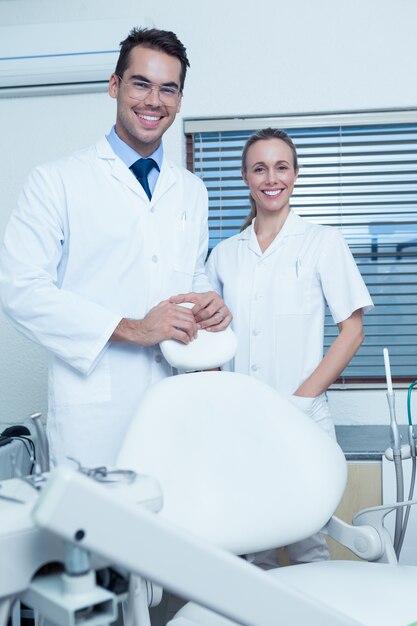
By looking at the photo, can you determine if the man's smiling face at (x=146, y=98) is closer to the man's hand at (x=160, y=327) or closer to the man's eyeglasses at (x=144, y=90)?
the man's eyeglasses at (x=144, y=90)

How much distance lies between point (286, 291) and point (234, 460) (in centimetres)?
74

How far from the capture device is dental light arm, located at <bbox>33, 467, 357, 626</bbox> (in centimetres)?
73

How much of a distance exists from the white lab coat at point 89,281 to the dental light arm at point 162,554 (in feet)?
2.81

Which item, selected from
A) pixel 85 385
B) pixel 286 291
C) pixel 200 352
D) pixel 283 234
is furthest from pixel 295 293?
pixel 85 385

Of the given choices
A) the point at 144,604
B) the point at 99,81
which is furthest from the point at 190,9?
the point at 144,604

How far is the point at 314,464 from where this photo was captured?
1.44 m

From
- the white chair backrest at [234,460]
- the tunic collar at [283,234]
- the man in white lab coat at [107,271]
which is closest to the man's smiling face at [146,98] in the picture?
the man in white lab coat at [107,271]

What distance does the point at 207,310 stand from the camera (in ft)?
5.51

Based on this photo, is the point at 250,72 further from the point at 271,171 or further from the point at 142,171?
the point at 142,171

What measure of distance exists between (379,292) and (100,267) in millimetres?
1428

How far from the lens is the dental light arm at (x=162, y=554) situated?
0.73 metres

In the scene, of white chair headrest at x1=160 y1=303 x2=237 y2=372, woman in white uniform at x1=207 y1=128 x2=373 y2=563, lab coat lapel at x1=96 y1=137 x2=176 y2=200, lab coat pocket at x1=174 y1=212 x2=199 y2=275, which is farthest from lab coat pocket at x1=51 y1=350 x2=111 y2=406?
woman in white uniform at x1=207 y1=128 x2=373 y2=563

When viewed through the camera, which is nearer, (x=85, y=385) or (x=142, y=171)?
(x=85, y=385)

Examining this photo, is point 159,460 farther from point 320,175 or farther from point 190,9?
point 190,9
